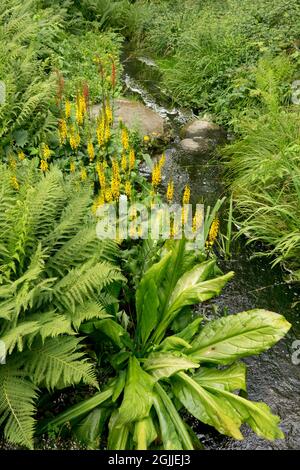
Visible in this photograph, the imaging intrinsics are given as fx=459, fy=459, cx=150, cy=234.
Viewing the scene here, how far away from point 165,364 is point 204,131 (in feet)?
13.5

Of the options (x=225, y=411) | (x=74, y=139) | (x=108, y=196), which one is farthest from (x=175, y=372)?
(x=74, y=139)

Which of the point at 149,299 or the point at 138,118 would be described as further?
the point at 138,118

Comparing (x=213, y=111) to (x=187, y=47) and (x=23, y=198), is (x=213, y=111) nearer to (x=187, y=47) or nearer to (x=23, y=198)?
(x=187, y=47)

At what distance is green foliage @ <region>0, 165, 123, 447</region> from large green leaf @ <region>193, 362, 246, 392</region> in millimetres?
702

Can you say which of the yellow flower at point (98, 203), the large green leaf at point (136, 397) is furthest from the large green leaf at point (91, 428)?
the yellow flower at point (98, 203)

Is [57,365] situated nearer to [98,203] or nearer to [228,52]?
[98,203]

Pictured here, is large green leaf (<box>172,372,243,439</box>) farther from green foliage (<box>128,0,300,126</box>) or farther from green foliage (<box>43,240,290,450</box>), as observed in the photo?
green foliage (<box>128,0,300,126</box>)

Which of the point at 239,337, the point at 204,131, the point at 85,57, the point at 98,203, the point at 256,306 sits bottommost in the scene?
the point at 256,306

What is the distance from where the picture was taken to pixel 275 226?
4289 millimetres

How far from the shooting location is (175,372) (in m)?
2.62

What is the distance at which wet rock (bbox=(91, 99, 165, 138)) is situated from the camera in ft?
18.3

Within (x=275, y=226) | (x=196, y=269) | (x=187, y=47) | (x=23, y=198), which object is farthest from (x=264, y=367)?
(x=187, y=47)

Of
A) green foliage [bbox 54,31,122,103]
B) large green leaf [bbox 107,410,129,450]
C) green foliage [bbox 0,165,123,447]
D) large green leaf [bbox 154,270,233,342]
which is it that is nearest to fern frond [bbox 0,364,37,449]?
green foliage [bbox 0,165,123,447]

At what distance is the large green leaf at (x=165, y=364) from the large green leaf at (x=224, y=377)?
0.19 metres
